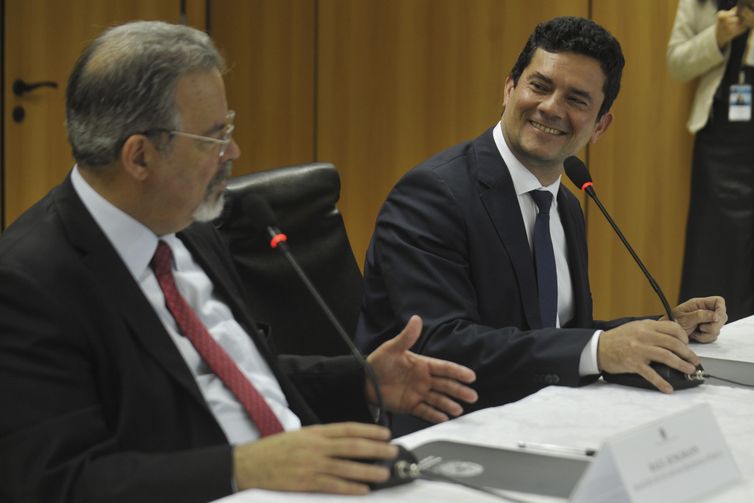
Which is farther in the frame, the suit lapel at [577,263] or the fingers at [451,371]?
the suit lapel at [577,263]

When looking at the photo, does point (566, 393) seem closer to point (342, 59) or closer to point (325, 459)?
point (325, 459)

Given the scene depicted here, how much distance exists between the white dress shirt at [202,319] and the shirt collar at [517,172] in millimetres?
825

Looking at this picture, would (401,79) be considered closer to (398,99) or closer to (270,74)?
(398,99)

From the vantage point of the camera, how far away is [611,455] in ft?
3.76

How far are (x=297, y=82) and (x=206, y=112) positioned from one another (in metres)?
4.45

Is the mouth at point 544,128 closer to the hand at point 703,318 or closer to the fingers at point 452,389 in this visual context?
the hand at point 703,318

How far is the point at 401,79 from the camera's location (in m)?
5.75

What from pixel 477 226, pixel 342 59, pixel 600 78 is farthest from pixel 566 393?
pixel 342 59

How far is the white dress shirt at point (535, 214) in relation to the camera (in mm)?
2389

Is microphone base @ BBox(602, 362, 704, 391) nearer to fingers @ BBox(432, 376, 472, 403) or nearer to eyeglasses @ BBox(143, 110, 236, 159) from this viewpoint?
fingers @ BBox(432, 376, 472, 403)

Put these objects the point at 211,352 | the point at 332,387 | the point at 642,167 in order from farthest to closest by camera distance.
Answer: the point at 642,167, the point at 332,387, the point at 211,352

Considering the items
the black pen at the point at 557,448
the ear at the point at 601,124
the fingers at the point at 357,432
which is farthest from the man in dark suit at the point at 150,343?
the ear at the point at 601,124

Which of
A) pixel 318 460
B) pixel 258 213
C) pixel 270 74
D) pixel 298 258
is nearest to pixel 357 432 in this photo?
pixel 318 460

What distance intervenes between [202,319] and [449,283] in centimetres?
63
